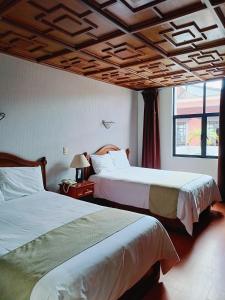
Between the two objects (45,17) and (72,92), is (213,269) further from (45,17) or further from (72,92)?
(72,92)

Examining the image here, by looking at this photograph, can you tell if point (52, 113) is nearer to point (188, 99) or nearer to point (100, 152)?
point (100, 152)

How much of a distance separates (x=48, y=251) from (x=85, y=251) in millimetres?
232

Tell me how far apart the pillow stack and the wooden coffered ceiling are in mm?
1503

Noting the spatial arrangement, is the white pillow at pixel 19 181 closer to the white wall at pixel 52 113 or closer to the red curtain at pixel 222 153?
the white wall at pixel 52 113

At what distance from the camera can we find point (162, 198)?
3.16 meters

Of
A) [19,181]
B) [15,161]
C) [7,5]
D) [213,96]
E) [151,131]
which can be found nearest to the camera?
[7,5]

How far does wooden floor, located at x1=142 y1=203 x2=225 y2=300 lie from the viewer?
1947 millimetres

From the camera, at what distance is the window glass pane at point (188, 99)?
16.0 ft

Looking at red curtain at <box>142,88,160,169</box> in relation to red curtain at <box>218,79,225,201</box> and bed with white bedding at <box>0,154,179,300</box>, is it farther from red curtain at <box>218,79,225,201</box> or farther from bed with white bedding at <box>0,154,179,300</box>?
bed with white bedding at <box>0,154,179,300</box>

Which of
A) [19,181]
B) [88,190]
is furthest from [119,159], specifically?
[19,181]

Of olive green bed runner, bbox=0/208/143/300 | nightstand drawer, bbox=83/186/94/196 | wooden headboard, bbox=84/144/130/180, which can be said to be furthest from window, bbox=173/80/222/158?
olive green bed runner, bbox=0/208/143/300

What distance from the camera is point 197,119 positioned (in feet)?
16.1

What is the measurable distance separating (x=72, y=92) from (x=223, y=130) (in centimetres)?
291

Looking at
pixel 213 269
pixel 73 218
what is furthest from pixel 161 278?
pixel 73 218
